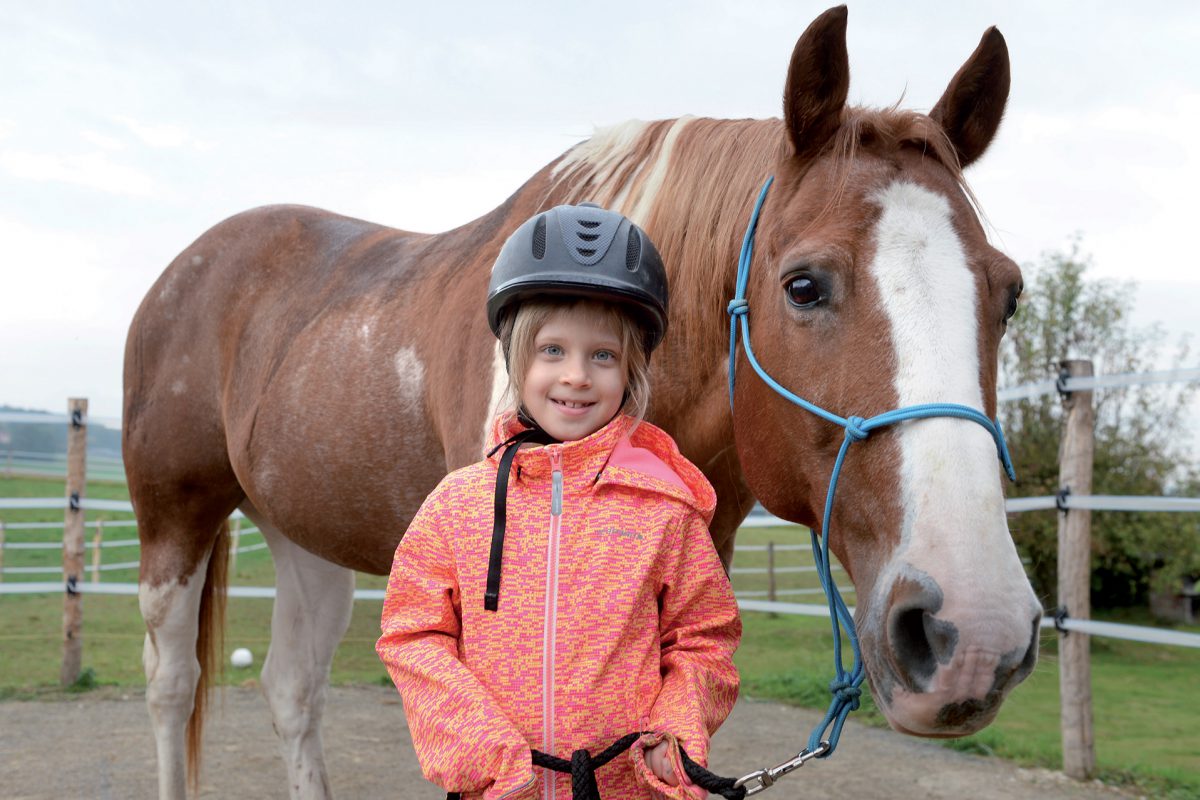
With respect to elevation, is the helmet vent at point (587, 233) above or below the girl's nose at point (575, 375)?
above

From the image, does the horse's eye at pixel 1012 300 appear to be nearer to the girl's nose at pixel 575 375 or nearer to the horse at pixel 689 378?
the horse at pixel 689 378

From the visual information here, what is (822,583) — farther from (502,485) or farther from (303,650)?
(303,650)

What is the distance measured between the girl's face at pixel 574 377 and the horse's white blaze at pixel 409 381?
3.69ft

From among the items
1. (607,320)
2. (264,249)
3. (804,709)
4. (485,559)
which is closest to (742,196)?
(607,320)

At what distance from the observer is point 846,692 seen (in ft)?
5.83

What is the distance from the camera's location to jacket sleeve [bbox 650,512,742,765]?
1.56 m

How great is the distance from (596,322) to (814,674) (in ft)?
18.3

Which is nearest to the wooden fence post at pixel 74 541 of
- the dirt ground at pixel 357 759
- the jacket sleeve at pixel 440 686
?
the dirt ground at pixel 357 759

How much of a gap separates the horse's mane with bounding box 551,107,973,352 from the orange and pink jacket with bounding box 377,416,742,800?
1.84ft

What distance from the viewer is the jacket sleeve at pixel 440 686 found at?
1418 mm

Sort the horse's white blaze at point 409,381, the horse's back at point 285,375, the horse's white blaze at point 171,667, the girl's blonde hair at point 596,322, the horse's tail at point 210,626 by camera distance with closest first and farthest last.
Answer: the girl's blonde hair at point 596,322 < the horse's white blaze at point 409,381 < the horse's back at point 285,375 < the horse's white blaze at point 171,667 < the horse's tail at point 210,626

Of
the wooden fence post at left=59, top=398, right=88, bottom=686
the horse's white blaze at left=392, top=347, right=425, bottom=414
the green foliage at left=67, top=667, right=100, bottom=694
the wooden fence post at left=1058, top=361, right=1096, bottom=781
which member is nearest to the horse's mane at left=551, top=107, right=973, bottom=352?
the horse's white blaze at left=392, top=347, right=425, bottom=414

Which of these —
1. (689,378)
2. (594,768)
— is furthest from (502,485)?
(689,378)

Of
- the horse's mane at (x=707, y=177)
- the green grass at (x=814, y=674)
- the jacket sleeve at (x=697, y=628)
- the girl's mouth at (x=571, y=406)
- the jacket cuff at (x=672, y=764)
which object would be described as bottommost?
the green grass at (x=814, y=674)
